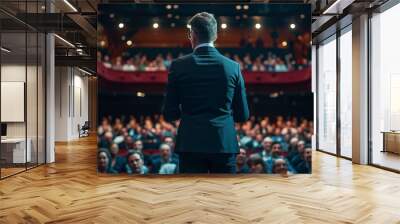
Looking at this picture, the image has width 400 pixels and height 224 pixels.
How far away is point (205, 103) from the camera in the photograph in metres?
4.61

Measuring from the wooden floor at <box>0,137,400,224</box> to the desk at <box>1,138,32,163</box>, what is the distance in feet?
1.49

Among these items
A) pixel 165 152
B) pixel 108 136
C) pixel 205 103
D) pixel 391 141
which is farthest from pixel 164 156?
pixel 391 141

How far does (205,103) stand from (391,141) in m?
4.58

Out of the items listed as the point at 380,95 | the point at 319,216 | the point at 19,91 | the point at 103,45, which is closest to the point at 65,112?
the point at 19,91

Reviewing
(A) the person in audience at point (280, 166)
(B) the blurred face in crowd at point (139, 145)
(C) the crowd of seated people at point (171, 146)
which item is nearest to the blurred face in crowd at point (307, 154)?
(C) the crowd of seated people at point (171, 146)

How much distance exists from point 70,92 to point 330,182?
12.6m

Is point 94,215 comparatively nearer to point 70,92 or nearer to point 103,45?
point 103,45

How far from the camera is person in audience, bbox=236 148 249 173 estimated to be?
228 inches

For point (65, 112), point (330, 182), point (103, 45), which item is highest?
point (103, 45)

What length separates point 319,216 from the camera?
396 centimetres

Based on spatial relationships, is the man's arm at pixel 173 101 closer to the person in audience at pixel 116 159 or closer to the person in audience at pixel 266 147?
the person in audience at pixel 116 159

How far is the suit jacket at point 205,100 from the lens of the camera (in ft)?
15.2

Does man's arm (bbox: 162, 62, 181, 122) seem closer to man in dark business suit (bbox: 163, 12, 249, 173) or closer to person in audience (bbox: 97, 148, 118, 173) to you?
man in dark business suit (bbox: 163, 12, 249, 173)

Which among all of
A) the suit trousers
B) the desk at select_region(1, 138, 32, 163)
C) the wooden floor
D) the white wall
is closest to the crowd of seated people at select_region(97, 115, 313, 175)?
the wooden floor
